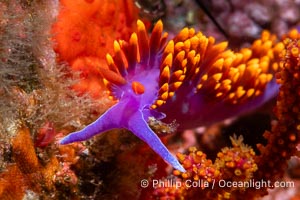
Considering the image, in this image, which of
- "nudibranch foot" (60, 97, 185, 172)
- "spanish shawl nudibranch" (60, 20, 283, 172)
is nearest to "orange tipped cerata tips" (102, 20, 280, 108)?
"spanish shawl nudibranch" (60, 20, 283, 172)

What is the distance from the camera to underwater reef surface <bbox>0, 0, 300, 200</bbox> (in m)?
2.09

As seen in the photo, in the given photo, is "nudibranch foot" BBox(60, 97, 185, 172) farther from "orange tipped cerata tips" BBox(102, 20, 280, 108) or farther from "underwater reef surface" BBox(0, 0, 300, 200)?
"orange tipped cerata tips" BBox(102, 20, 280, 108)

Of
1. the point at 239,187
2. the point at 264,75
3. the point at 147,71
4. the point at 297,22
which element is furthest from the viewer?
the point at 297,22

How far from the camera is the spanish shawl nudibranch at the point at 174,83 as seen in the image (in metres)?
2.06

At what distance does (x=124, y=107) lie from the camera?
2102mm

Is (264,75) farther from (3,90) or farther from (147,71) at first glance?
(3,90)

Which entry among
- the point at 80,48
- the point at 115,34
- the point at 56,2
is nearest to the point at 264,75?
the point at 115,34

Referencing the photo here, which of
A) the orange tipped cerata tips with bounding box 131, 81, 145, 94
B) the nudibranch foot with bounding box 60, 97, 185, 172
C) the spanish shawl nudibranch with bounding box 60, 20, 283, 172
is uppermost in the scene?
the spanish shawl nudibranch with bounding box 60, 20, 283, 172

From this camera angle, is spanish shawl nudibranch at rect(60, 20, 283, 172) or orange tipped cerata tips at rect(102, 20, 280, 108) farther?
orange tipped cerata tips at rect(102, 20, 280, 108)

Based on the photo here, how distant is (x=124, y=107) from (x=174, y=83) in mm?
387

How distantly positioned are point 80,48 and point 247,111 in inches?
57.5

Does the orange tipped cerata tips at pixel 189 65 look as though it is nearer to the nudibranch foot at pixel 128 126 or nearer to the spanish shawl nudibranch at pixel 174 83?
the spanish shawl nudibranch at pixel 174 83

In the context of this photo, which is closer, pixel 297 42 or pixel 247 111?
pixel 297 42

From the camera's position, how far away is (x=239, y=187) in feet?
6.97
